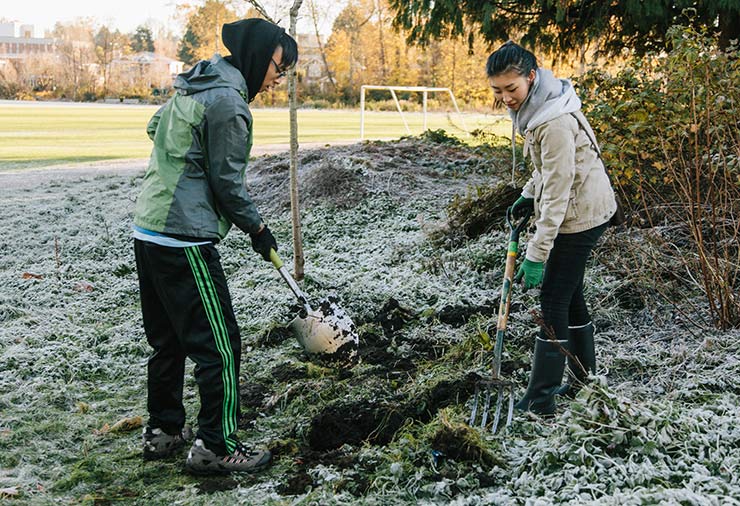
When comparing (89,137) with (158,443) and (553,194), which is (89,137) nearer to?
(158,443)

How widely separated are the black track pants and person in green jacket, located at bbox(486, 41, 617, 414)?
132 cm

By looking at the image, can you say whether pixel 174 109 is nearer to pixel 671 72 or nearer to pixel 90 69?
pixel 671 72

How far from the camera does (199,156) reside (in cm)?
337

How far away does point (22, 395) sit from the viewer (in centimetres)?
462

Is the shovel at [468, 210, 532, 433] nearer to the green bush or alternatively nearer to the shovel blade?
the shovel blade

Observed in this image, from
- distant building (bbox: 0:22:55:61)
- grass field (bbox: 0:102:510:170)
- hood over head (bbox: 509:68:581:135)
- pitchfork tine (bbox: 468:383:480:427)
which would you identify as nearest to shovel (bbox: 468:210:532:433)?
pitchfork tine (bbox: 468:383:480:427)

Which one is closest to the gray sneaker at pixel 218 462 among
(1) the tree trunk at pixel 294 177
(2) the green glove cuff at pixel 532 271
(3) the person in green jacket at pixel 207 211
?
(3) the person in green jacket at pixel 207 211

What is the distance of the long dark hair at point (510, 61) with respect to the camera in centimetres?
339

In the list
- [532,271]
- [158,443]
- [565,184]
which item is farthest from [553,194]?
[158,443]

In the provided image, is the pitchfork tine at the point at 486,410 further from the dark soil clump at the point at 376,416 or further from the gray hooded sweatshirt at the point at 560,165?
the gray hooded sweatshirt at the point at 560,165

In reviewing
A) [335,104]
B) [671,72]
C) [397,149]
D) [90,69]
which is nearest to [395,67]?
[335,104]

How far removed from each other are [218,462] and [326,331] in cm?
122

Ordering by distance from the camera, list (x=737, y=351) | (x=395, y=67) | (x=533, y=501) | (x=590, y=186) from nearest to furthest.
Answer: (x=533, y=501) < (x=590, y=186) < (x=737, y=351) < (x=395, y=67)

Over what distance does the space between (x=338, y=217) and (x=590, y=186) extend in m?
5.34
